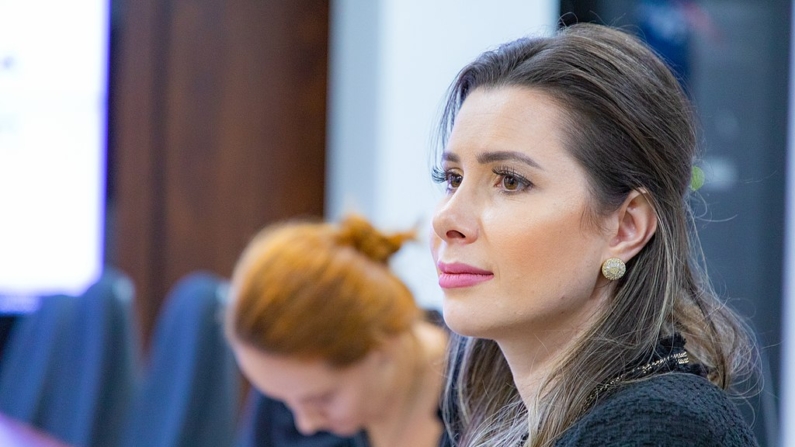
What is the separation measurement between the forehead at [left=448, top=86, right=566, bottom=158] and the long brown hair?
0.01 metres

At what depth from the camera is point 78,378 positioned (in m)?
3.02

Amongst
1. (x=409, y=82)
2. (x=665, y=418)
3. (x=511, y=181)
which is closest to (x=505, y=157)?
(x=511, y=181)

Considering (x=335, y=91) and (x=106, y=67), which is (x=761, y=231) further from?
(x=106, y=67)


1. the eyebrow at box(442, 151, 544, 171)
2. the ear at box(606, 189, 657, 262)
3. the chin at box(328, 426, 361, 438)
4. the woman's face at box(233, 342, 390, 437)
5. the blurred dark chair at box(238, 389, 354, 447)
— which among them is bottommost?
the blurred dark chair at box(238, 389, 354, 447)

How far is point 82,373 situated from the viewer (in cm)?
300

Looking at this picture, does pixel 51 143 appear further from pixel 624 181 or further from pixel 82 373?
pixel 624 181

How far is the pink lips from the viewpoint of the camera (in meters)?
1.17

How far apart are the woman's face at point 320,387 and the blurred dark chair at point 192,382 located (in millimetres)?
395

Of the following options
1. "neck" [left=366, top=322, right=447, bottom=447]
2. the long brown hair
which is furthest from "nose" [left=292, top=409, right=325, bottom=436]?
the long brown hair

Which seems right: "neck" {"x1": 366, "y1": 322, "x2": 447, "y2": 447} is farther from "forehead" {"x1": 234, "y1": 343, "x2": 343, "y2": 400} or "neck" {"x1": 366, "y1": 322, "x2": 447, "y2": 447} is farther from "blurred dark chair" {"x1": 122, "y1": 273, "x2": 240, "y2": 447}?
"blurred dark chair" {"x1": 122, "y1": 273, "x2": 240, "y2": 447}

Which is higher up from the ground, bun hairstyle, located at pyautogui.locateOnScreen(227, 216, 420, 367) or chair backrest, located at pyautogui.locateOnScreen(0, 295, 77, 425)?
bun hairstyle, located at pyautogui.locateOnScreen(227, 216, 420, 367)

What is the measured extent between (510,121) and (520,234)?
0.45ft

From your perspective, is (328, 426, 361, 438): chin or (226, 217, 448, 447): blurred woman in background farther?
(328, 426, 361, 438): chin

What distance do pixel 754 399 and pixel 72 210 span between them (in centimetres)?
266
